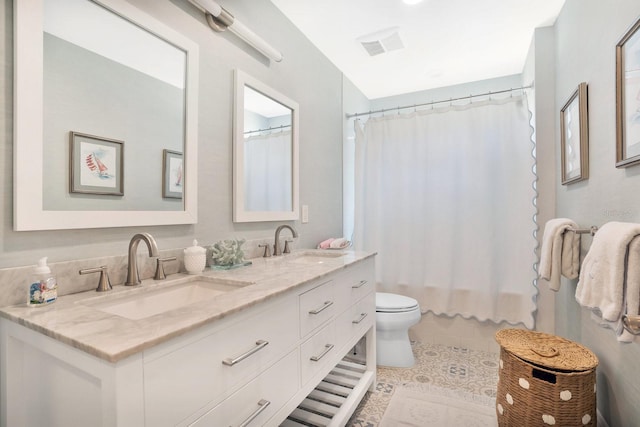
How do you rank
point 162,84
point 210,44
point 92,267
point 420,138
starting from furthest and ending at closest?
1. point 420,138
2. point 210,44
3. point 162,84
4. point 92,267

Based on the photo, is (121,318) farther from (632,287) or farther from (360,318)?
(632,287)

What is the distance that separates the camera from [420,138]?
2.65 m

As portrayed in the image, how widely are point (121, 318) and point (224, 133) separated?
3.37 feet

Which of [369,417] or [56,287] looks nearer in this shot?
[56,287]

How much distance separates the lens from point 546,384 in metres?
1.29

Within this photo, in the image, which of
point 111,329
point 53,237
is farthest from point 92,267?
point 111,329

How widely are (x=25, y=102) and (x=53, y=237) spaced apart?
1.26ft

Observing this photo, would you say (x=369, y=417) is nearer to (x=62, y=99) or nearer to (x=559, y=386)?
(x=559, y=386)

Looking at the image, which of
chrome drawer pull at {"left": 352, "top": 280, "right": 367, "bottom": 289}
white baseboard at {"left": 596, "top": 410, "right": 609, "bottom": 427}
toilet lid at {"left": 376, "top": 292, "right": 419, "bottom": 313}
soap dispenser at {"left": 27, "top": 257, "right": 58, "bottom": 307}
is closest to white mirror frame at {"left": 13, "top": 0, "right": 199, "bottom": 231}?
soap dispenser at {"left": 27, "top": 257, "right": 58, "bottom": 307}

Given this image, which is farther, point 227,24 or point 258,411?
point 227,24

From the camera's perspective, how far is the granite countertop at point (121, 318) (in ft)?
1.93

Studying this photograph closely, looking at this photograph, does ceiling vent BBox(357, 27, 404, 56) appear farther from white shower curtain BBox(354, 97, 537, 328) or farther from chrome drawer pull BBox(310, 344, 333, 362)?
chrome drawer pull BBox(310, 344, 333, 362)

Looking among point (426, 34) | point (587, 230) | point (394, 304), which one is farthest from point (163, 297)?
point (426, 34)

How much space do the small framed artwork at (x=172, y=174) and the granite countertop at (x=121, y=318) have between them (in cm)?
35
